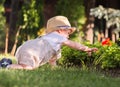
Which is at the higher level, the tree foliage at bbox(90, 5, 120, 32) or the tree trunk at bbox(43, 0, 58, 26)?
the tree trunk at bbox(43, 0, 58, 26)

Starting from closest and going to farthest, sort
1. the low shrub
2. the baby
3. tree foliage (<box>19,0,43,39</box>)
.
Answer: the baby
the low shrub
tree foliage (<box>19,0,43,39</box>)

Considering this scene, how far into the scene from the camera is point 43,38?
7.77 m

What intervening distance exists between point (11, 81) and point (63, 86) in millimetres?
686

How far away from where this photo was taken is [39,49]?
7.68 meters

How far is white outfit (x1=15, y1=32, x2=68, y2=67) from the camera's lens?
760 cm

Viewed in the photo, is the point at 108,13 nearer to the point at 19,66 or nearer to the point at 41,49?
the point at 41,49

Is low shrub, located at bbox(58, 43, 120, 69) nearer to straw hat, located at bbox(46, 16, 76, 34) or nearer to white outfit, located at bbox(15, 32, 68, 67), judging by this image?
straw hat, located at bbox(46, 16, 76, 34)

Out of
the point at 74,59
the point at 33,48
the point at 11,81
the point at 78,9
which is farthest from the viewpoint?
the point at 78,9

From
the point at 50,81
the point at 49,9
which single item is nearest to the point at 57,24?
the point at 50,81

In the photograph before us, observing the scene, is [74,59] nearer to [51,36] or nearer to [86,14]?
[51,36]

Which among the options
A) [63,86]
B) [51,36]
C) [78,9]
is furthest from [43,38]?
[78,9]

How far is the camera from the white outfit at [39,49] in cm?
760

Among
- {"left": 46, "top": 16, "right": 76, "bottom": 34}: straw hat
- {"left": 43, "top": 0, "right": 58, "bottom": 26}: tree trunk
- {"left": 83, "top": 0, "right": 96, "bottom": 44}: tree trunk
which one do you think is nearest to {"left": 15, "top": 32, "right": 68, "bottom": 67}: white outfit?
{"left": 46, "top": 16, "right": 76, "bottom": 34}: straw hat

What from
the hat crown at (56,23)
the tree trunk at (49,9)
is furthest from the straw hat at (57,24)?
the tree trunk at (49,9)
